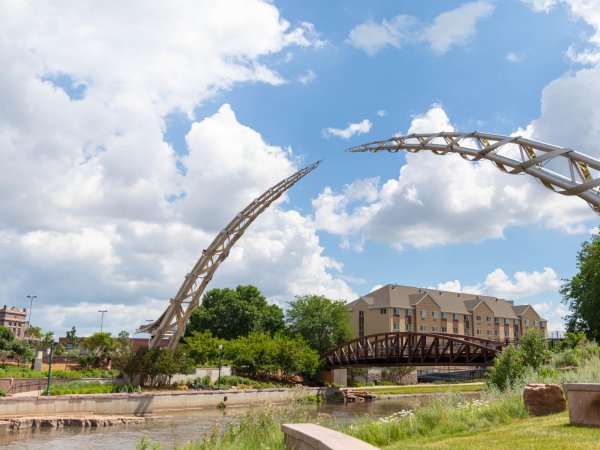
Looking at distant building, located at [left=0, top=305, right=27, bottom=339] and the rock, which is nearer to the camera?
the rock

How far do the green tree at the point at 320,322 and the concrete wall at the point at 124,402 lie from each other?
2629 centimetres

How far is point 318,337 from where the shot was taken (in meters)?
Answer: 75.7

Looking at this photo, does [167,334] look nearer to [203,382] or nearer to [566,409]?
[203,382]

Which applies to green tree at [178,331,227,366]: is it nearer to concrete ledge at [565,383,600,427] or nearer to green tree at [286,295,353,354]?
green tree at [286,295,353,354]

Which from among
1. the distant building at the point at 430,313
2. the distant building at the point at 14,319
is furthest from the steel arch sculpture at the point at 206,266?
the distant building at the point at 14,319

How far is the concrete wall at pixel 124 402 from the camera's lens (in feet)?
111

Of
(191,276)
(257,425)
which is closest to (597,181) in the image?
(257,425)

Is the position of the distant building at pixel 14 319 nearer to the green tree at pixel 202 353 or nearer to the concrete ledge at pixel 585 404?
the green tree at pixel 202 353

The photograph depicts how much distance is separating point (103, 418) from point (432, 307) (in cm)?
7583

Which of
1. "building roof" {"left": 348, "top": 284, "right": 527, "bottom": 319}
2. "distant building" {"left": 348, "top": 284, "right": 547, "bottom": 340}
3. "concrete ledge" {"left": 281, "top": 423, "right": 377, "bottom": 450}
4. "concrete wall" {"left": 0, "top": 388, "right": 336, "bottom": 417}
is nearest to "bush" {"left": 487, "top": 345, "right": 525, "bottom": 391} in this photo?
"concrete wall" {"left": 0, "top": 388, "right": 336, "bottom": 417}

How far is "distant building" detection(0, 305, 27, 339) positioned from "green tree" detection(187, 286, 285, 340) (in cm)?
10589

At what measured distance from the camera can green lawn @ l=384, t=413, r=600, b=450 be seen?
30.4 feet

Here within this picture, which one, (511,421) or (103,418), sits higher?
(511,421)

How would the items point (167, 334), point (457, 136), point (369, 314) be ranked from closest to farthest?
point (457, 136)
point (167, 334)
point (369, 314)
